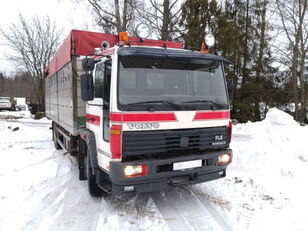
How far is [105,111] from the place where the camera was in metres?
3.65

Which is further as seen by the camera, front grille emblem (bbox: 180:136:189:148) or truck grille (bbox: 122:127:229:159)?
front grille emblem (bbox: 180:136:189:148)

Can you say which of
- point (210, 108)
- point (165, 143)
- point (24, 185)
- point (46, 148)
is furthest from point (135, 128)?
point (46, 148)

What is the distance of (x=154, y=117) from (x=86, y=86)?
1222 mm

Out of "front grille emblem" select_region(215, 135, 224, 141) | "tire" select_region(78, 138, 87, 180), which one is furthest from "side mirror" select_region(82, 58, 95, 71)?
"front grille emblem" select_region(215, 135, 224, 141)

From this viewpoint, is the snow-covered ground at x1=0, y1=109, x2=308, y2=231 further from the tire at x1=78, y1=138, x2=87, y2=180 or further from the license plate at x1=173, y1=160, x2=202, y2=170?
the license plate at x1=173, y1=160, x2=202, y2=170

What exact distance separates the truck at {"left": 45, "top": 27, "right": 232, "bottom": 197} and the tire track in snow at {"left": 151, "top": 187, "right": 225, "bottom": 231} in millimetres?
529

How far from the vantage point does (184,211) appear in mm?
3869

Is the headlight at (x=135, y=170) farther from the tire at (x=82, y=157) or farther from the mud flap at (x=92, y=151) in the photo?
the tire at (x=82, y=157)

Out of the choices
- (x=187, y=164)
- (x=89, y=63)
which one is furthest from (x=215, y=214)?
(x=89, y=63)

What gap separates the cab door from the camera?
3566mm

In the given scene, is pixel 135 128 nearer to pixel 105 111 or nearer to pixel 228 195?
pixel 105 111

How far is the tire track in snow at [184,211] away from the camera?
3408 millimetres

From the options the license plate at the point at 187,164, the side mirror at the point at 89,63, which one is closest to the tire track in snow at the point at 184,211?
the license plate at the point at 187,164

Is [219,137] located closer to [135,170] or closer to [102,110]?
[135,170]
